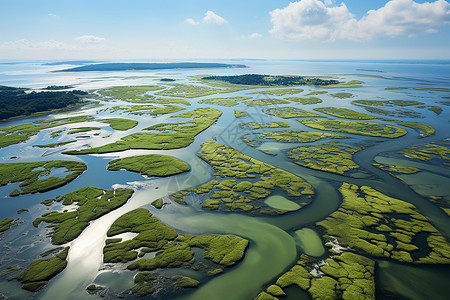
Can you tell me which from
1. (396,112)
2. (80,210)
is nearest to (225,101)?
(396,112)

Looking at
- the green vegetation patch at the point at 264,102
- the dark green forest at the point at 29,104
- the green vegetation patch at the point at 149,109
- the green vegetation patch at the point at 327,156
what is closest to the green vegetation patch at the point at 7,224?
the green vegetation patch at the point at 327,156

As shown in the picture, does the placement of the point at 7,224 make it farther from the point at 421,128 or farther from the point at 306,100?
the point at 306,100

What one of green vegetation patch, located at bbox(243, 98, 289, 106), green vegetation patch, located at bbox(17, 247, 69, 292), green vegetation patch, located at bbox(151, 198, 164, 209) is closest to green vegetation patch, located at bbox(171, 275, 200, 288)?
green vegetation patch, located at bbox(17, 247, 69, 292)

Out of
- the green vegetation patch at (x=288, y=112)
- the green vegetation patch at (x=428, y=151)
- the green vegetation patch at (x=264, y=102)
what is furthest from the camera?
the green vegetation patch at (x=264, y=102)

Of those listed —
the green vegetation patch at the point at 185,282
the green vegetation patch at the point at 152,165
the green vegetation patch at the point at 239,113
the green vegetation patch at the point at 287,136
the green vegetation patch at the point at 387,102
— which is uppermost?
the green vegetation patch at the point at 387,102

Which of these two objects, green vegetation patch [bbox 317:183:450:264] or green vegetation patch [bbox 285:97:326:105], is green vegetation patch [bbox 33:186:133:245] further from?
green vegetation patch [bbox 285:97:326:105]

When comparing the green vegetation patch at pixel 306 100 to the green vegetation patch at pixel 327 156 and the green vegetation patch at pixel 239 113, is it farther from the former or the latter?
the green vegetation patch at pixel 327 156
